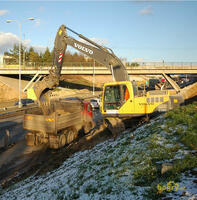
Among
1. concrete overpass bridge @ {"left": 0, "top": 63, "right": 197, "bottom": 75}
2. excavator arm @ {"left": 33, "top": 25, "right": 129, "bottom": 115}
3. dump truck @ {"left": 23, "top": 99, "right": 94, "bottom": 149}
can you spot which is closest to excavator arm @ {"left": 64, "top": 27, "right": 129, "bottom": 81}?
excavator arm @ {"left": 33, "top": 25, "right": 129, "bottom": 115}

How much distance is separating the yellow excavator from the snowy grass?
4.16 meters

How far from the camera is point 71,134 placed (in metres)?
12.8

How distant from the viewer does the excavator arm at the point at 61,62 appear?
511 inches

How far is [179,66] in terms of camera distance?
1521 inches

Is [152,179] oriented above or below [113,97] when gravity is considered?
below

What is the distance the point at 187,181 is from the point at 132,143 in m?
3.52

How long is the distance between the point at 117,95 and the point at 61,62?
4410 mm

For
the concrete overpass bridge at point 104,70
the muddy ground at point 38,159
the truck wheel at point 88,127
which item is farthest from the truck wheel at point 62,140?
the concrete overpass bridge at point 104,70

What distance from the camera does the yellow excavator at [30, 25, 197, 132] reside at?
11.7 meters

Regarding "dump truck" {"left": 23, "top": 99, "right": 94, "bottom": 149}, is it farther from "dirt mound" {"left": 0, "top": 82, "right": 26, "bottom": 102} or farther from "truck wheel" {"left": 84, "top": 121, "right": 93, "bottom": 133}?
"dirt mound" {"left": 0, "top": 82, "right": 26, "bottom": 102}

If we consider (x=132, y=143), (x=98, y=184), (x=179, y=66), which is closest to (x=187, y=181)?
(x=98, y=184)

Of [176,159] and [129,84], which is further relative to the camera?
[129,84]

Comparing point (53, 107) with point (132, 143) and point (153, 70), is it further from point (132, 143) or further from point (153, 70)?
point (153, 70)

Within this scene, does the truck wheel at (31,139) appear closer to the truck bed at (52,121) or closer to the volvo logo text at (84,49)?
the truck bed at (52,121)
